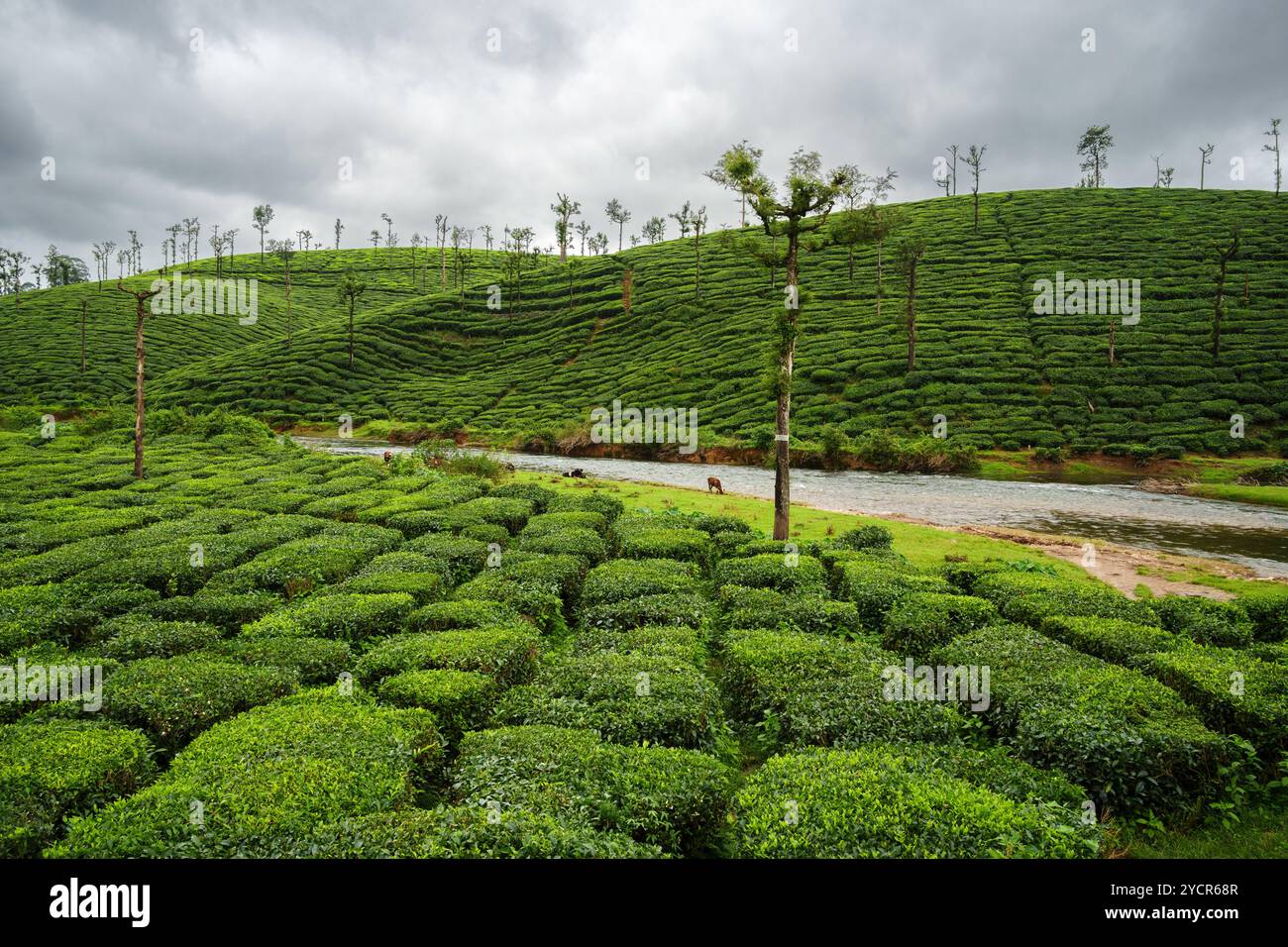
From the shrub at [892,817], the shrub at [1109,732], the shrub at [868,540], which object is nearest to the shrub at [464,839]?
the shrub at [892,817]

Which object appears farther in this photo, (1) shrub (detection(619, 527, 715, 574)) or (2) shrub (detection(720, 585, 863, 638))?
(1) shrub (detection(619, 527, 715, 574))

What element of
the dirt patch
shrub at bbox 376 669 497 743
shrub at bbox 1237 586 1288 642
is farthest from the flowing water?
shrub at bbox 376 669 497 743

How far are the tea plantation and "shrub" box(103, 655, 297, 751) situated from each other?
49 millimetres

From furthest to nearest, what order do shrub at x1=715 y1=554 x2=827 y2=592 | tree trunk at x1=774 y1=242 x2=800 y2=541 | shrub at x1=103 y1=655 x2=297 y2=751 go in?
1. tree trunk at x1=774 y1=242 x2=800 y2=541
2. shrub at x1=715 y1=554 x2=827 y2=592
3. shrub at x1=103 y1=655 x2=297 y2=751

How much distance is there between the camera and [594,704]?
388 inches

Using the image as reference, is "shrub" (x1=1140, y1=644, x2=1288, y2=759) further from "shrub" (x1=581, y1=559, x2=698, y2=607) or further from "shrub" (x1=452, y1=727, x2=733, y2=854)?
"shrub" (x1=581, y1=559, x2=698, y2=607)

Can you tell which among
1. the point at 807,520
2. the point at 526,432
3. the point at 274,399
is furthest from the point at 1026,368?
the point at 274,399

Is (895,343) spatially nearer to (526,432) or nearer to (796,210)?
(526,432)

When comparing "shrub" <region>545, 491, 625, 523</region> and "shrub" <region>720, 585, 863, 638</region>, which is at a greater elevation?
"shrub" <region>545, 491, 625, 523</region>

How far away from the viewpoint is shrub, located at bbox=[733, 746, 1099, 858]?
632 centimetres

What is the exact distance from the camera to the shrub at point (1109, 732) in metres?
8.14

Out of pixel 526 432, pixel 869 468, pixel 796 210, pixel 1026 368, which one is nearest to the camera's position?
pixel 796 210

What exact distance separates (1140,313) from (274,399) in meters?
103
